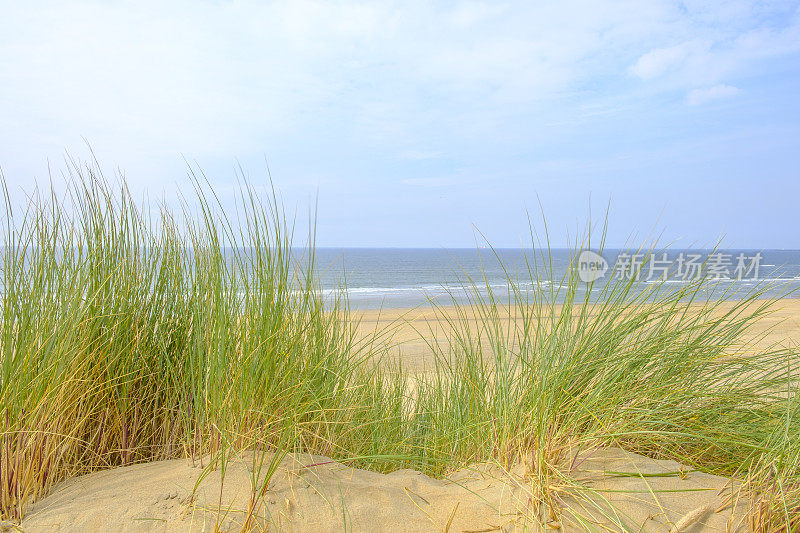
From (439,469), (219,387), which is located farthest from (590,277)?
(219,387)

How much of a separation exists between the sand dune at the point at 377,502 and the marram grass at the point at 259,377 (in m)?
0.07

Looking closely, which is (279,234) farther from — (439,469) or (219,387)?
(439,469)

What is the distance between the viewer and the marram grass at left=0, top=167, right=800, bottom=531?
1639 mm

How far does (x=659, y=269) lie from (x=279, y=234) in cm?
165

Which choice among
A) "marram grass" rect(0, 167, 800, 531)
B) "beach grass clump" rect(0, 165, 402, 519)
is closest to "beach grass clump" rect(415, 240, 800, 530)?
"marram grass" rect(0, 167, 800, 531)

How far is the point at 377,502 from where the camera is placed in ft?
5.41

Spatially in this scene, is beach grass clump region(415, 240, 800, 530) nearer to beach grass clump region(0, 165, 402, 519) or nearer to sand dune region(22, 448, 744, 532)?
sand dune region(22, 448, 744, 532)

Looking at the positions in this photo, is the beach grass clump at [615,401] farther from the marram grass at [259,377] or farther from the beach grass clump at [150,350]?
the beach grass clump at [150,350]

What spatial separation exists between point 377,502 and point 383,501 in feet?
0.07

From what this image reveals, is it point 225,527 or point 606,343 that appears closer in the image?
point 225,527

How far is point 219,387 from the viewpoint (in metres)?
1.71

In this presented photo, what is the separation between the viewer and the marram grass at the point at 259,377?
1.64m

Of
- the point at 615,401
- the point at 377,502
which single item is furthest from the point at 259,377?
the point at 615,401

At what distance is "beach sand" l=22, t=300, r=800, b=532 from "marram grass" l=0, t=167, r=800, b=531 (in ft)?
0.21
